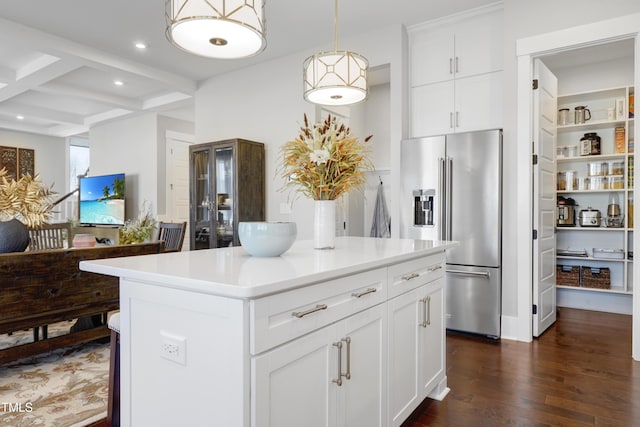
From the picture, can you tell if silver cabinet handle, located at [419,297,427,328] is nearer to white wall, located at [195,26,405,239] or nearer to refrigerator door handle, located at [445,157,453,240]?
refrigerator door handle, located at [445,157,453,240]

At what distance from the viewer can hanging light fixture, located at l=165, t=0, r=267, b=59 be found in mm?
1557

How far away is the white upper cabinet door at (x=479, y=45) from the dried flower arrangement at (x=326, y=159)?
7.39 ft

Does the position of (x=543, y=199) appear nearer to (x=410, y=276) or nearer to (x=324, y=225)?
(x=410, y=276)

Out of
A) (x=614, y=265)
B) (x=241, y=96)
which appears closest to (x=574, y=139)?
(x=614, y=265)

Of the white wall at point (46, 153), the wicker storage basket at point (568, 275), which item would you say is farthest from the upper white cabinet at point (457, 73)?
the white wall at point (46, 153)

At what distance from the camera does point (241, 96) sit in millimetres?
5074

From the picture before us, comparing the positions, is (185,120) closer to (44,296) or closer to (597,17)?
(44,296)

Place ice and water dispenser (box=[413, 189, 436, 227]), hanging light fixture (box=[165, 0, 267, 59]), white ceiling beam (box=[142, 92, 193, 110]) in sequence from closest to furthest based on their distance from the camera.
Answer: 1. hanging light fixture (box=[165, 0, 267, 59])
2. ice and water dispenser (box=[413, 189, 436, 227])
3. white ceiling beam (box=[142, 92, 193, 110])

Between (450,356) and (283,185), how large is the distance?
260 cm

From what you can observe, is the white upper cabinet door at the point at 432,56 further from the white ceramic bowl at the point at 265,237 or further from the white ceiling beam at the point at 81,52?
the white ceiling beam at the point at 81,52

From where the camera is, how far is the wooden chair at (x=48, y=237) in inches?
143

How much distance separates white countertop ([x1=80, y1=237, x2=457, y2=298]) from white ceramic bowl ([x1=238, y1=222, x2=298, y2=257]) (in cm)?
4

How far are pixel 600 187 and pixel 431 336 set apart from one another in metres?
3.33

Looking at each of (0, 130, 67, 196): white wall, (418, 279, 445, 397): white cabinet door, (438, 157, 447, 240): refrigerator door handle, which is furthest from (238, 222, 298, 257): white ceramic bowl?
(0, 130, 67, 196): white wall
